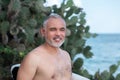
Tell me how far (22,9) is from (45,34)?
6.37 feet

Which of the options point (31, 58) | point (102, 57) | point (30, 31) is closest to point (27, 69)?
point (31, 58)

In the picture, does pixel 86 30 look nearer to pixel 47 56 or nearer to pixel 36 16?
pixel 36 16

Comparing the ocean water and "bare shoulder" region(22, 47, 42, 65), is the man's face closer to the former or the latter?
"bare shoulder" region(22, 47, 42, 65)

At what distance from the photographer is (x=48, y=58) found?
3.73m

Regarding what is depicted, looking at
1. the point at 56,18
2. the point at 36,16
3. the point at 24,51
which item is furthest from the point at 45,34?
the point at 36,16

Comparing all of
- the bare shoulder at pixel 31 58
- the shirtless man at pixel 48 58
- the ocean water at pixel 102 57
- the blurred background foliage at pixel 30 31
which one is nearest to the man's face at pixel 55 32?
the shirtless man at pixel 48 58

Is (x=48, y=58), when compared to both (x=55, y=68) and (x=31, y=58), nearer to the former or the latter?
(x=55, y=68)

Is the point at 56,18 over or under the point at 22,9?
over

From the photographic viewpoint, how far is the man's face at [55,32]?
11.7 ft

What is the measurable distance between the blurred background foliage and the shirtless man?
1.45 metres

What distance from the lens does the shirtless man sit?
137 inches

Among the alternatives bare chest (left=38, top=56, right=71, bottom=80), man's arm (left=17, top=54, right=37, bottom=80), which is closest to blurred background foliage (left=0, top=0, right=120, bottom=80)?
bare chest (left=38, top=56, right=71, bottom=80)

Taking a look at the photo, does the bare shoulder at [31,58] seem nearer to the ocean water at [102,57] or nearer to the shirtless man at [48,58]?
the shirtless man at [48,58]

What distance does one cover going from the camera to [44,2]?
6.04 m
